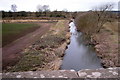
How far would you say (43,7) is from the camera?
343 ft

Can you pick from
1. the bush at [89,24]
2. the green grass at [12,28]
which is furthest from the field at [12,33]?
the bush at [89,24]

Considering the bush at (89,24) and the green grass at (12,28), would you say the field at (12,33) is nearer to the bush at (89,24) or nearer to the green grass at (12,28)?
the green grass at (12,28)

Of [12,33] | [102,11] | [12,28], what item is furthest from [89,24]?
[12,28]

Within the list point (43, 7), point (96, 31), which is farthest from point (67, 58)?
point (43, 7)

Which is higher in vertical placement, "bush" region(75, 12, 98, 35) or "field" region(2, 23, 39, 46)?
"bush" region(75, 12, 98, 35)

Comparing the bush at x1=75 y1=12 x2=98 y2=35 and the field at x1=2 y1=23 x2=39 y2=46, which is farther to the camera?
the bush at x1=75 y1=12 x2=98 y2=35

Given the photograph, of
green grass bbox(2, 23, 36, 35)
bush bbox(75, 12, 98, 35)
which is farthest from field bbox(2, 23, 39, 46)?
bush bbox(75, 12, 98, 35)

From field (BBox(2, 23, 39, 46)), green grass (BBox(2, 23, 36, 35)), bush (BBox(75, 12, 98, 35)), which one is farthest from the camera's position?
green grass (BBox(2, 23, 36, 35))

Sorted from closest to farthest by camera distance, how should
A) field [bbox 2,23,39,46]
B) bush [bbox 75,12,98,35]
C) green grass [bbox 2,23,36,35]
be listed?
field [bbox 2,23,39,46] → bush [bbox 75,12,98,35] → green grass [bbox 2,23,36,35]

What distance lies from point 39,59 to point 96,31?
19394 millimetres

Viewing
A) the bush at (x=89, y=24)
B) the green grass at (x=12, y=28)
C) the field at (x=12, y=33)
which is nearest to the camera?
the field at (x=12, y=33)

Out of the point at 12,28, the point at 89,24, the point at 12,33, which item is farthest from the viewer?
the point at 12,28

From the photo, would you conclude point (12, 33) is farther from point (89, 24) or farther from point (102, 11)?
point (102, 11)

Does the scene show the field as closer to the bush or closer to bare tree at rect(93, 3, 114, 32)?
the bush
